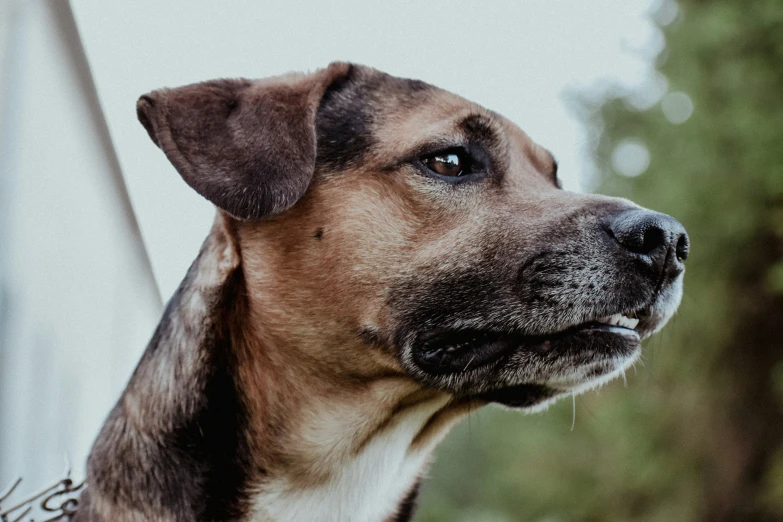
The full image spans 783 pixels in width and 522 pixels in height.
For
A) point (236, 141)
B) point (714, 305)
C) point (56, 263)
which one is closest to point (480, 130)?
point (236, 141)

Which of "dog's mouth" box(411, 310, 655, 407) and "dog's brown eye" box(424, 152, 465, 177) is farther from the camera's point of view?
"dog's brown eye" box(424, 152, 465, 177)

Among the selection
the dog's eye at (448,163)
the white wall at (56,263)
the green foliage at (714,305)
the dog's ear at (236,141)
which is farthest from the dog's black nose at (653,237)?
the green foliage at (714,305)

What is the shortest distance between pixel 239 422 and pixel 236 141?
2.82 feet

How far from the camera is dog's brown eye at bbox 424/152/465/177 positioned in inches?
102

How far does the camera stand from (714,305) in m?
8.40

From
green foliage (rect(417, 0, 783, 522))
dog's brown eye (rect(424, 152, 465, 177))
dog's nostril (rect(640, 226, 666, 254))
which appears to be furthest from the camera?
green foliage (rect(417, 0, 783, 522))

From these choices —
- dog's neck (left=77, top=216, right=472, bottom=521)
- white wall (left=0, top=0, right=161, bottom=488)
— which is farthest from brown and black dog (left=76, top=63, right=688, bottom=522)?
white wall (left=0, top=0, right=161, bottom=488)

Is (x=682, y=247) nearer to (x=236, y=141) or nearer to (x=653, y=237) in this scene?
(x=653, y=237)

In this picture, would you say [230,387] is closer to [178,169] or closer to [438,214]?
[178,169]

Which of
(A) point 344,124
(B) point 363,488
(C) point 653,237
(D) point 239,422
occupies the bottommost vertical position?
(B) point 363,488

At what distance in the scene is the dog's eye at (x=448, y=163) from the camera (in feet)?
8.46

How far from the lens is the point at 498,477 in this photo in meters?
12.3

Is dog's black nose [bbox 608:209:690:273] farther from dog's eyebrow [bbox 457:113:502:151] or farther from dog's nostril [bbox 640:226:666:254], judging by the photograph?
dog's eyebrow [bbox 457:113:502:151]

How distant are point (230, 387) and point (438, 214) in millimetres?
848
